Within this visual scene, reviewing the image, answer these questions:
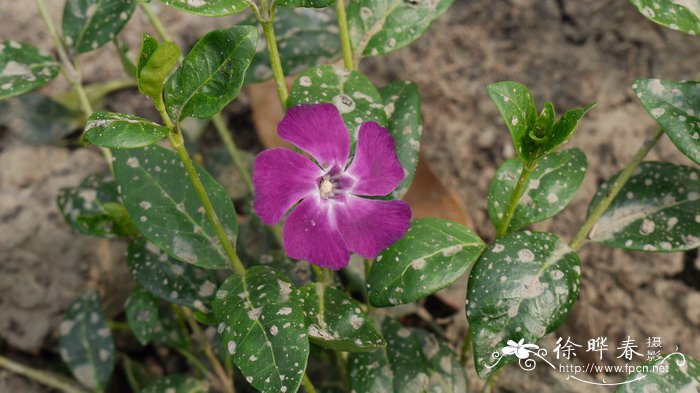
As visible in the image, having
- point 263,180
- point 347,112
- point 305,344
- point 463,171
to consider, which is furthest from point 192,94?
point 463,171

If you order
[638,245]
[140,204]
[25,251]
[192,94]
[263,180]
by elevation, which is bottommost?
[25,251]

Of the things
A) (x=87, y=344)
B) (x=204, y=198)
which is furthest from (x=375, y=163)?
(x=87, y=344)

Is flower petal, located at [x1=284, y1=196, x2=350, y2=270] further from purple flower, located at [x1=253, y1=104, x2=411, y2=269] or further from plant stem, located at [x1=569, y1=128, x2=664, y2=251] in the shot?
plant stem, located at [x1=569, y1=128, x2=664, y2=251]

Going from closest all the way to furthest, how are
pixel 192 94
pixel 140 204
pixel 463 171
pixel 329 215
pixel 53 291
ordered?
pixel 192 94, pixel 329 215, pixel 140 204, pixel 53 291, pixel 463 171

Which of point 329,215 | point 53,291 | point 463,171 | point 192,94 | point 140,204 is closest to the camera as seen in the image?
point 192,94

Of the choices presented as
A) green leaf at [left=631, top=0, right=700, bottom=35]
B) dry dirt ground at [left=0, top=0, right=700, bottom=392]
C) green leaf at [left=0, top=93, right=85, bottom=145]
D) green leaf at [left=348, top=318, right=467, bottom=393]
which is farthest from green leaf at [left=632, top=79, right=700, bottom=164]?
green leaf at [left=0, top=93, right=85, bottom=145]

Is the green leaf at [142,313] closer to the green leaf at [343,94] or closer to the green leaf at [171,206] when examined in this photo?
the green leaf at [171,206]

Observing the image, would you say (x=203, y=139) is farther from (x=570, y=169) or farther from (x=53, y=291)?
(x=570, y=169)
